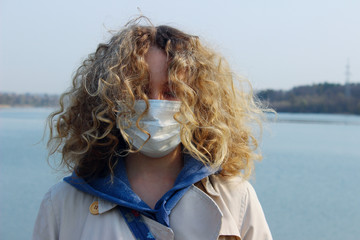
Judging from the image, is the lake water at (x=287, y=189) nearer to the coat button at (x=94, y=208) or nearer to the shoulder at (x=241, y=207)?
the shoulder at (x=241, y=207)

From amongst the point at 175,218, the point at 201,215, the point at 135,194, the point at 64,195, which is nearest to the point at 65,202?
the point at 64,195

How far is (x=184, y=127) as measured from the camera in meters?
1.97

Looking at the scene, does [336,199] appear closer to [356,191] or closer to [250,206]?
[356,191]

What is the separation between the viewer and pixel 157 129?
77.8 inches

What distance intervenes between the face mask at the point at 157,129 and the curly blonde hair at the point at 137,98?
0.13ft

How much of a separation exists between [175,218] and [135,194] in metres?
0.19

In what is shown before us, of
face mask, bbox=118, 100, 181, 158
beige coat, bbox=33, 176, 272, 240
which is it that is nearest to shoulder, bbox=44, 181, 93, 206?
beige coat, bbox=33, 176, 272, 240

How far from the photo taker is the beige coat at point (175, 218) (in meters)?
1.86

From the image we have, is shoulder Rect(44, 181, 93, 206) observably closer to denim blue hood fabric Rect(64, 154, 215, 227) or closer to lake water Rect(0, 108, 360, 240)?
denim blue hood fabric Rect(64, 154, 215, 227)

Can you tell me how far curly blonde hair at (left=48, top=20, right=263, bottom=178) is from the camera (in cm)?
196

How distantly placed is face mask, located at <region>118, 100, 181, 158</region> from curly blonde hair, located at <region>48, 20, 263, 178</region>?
4 cm

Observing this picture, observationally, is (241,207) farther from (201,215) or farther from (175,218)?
(175,218)

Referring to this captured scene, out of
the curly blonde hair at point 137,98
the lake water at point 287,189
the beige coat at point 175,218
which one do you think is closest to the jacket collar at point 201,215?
the beige coat at point 175,218

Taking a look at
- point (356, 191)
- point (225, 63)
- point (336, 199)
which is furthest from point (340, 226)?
point (225, 63)
